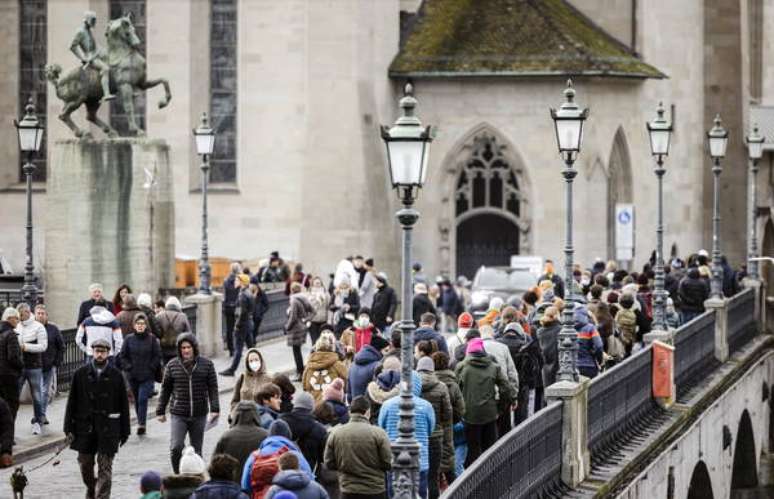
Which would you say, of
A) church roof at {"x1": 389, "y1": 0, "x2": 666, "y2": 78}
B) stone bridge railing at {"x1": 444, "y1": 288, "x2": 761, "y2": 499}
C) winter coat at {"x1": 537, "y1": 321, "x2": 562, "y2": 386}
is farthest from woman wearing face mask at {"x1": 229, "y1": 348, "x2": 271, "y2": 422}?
church roof at {"x1": 389, "y1": 0, "x2": 666, "y2": 78}

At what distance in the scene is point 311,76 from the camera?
50.6 metres

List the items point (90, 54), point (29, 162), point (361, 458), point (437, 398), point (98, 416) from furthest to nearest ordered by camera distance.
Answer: point (90, 54), point (29, 162), point (98, 416), point (437, 398), point (361, 458)

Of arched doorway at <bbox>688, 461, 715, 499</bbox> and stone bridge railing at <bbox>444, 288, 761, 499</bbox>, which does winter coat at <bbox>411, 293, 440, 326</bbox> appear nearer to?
stone bridge railing at <bbox>444, 288, 761, 499</bbox>

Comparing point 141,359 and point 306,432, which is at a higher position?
point 141,359

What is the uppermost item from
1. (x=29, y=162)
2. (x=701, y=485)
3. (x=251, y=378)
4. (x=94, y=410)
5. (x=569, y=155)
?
(x=29, y=162)

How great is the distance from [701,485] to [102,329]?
1151 cm

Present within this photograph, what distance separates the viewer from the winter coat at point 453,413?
20.3 metres

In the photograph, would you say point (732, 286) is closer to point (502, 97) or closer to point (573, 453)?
point (502, 97)

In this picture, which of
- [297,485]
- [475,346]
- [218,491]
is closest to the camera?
[218,491]

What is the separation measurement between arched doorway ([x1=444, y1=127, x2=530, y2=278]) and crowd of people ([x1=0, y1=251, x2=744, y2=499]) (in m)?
19.1

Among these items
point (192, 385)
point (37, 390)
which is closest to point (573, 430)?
point (192, 385)

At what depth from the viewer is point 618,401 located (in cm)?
2594

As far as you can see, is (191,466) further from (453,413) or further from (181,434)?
(181,434)

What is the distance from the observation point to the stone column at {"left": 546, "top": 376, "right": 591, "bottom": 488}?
73.0 feet
